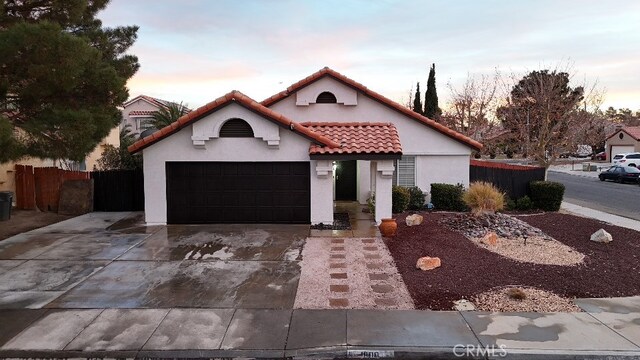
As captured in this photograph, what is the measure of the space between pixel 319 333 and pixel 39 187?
591 inches

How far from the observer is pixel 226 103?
43.5 feet

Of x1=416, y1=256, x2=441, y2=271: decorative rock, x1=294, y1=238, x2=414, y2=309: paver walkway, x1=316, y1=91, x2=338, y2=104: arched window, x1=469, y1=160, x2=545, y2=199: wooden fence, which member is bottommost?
x1=294, y1=238, x2=414, y2=309: paver walkway

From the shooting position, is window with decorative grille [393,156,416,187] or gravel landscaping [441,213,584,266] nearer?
gravel landscaping [441,213,584,266]

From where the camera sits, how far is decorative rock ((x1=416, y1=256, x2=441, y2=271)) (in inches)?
359

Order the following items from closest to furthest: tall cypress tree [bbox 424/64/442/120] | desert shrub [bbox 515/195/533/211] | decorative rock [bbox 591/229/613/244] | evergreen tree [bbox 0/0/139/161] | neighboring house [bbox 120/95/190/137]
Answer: evergreen tree [bbox 0/0/139/161], decorative rock [bbox 591/229/613/244], desert shrub [bbox 515/195/533/211], tall cypress tree [bbox 424/64/442/120], neighboring house [bbox 120/95/190/137]

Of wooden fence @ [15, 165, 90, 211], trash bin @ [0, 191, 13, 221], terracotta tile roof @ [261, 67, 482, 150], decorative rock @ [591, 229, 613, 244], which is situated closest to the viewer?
decorative rock @ [591, 229, 613, 244]

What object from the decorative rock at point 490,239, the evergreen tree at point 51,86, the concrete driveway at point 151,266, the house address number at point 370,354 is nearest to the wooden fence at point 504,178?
the decorative rock at point 490,239

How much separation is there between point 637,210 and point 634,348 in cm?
1662

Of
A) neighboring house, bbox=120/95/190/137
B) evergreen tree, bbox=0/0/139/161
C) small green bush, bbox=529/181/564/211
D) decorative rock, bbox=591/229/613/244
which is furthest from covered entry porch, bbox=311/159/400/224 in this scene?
neighboring house, bbox=120/95/190/137

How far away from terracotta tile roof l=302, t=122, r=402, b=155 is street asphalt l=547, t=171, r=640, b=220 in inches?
431

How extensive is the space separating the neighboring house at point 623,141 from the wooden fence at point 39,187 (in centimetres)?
5802

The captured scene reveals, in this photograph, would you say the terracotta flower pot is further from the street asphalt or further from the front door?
the street asphalt

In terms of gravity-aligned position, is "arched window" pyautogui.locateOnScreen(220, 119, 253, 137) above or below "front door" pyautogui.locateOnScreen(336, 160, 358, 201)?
above

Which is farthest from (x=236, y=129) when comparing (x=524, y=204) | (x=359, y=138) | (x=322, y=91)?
(x=524, y=204)
